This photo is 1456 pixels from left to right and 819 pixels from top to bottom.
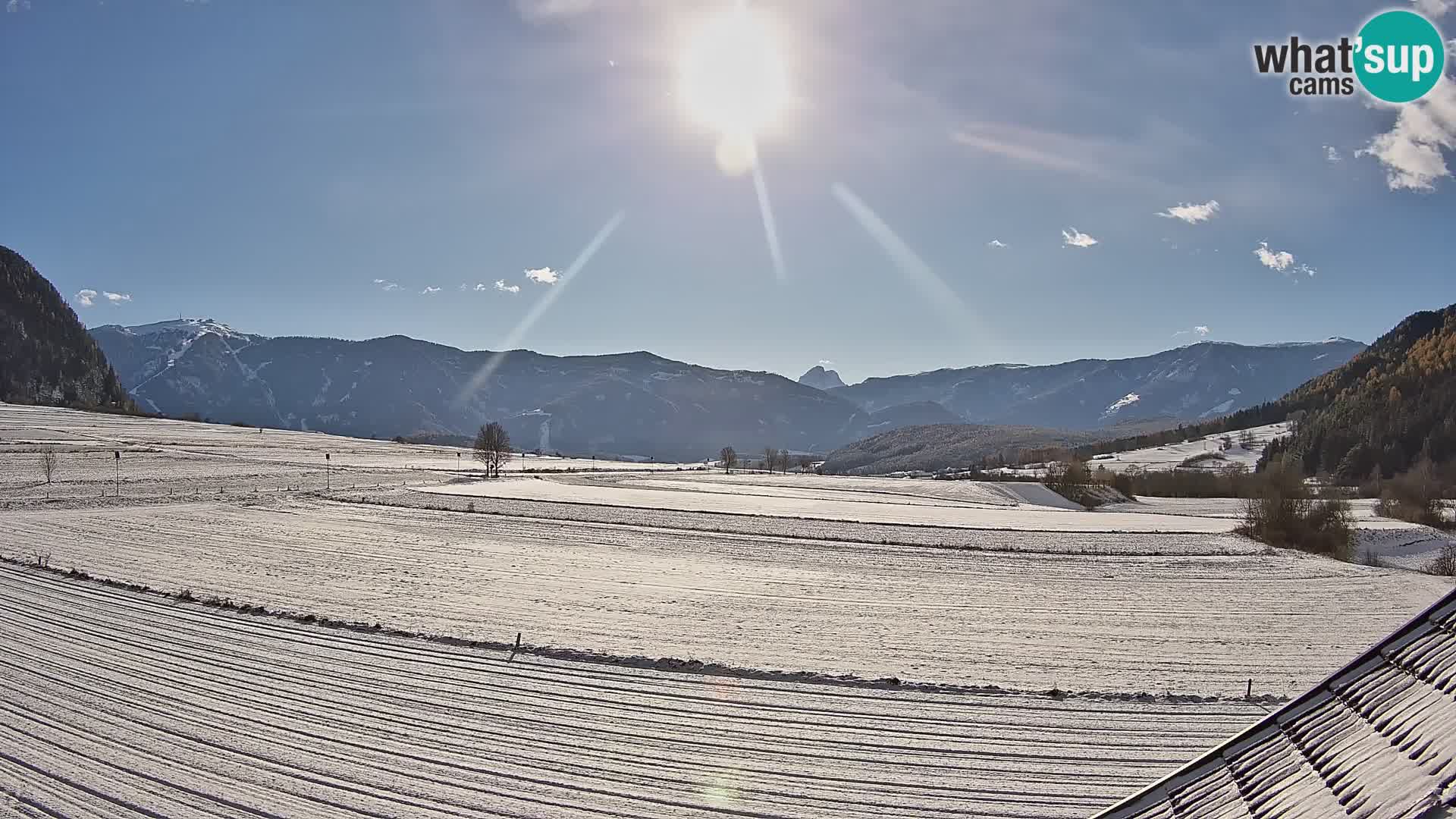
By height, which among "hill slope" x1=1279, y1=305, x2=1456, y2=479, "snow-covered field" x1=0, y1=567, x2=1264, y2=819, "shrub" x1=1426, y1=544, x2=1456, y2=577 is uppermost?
"hill slope" x1=1279, y1=305, x2=1456, y2=479

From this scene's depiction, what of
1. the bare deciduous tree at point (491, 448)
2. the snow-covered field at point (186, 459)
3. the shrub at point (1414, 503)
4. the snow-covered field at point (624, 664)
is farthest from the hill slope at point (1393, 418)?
the bare deciduous tree at point (491, 448)

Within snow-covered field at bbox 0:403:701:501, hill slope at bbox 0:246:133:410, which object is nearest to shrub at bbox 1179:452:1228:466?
snow-covered field at bbox 0:403:701:501

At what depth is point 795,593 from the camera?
978 inches

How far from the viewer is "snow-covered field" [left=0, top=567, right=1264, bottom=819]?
9.77 meters

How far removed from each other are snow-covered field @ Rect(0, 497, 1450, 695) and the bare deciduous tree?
40800 millimetres

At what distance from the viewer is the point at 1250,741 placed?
4.12 m

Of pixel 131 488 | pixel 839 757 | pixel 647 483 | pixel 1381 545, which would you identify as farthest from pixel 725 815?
pixel 647 483

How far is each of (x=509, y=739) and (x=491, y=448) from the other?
7799 cm

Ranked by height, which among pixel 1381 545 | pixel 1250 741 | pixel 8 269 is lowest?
pixel 1381 545

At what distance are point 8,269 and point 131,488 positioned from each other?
212 metres

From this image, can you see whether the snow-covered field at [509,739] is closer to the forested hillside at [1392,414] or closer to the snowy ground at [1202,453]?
the forested hillside at [1392,414]

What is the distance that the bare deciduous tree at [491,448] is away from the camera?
266ft

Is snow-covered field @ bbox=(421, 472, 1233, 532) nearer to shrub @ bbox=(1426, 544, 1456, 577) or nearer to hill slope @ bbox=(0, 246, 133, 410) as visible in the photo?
shrub @ bbox=(1426, 544, 1456, 577)

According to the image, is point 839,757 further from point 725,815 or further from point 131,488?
point 131,488
